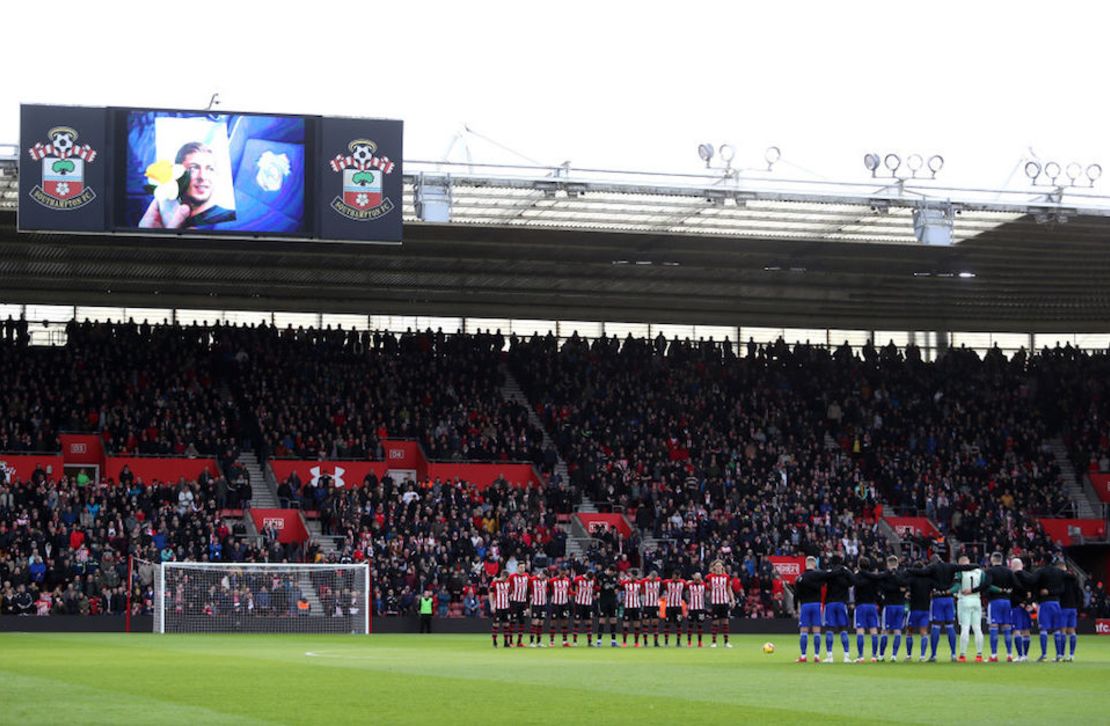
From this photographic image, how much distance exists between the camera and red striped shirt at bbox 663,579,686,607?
121 ft

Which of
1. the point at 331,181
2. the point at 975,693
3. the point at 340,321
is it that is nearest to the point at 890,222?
the point at 331,181

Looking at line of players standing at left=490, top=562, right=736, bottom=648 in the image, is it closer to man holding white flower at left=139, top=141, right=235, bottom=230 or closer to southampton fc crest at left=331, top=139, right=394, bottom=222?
southampton fc crest at left=331, top=139, right=394, bottom=222

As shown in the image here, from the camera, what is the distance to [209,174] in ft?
136

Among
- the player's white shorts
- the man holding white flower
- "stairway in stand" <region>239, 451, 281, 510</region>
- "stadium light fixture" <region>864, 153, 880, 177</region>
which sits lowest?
the player's white shorts

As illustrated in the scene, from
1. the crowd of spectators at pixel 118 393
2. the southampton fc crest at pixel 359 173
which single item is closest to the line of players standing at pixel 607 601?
the southampton fc crest at pixel 359 173

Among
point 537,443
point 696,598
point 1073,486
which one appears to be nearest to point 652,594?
point 696,598

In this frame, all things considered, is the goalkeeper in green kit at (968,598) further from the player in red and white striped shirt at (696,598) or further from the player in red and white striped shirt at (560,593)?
the player in red and white striped shirt at (560,593)

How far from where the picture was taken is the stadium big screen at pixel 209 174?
40500 millimetres

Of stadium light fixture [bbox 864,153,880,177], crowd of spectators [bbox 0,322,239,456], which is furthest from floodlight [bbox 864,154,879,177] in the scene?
crowd of spectators [bbox 0,322,239,456]

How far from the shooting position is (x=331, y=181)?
4197 centimetres

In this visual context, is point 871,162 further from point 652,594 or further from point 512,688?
point 512,688

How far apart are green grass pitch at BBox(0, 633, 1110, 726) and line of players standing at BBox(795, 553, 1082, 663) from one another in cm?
94

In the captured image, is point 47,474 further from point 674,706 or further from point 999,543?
point 674,706

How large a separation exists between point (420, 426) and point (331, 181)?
557 inches
